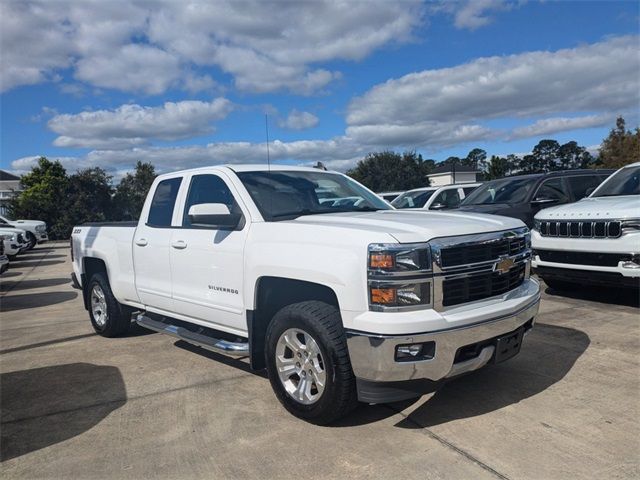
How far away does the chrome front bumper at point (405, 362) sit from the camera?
10.8 feet

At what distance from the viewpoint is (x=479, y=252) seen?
3684mm

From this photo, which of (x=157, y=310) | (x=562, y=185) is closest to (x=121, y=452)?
(x=157, y=310)

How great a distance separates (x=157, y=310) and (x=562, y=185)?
7.83 metres

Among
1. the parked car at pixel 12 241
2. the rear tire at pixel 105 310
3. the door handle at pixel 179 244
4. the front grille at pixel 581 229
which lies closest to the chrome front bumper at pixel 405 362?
the door handle at pixel 179 244

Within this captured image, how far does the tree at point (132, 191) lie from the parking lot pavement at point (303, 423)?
31.5 m

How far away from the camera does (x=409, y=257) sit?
3342 millimetres

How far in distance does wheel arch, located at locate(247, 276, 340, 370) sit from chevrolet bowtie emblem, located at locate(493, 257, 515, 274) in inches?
51.9

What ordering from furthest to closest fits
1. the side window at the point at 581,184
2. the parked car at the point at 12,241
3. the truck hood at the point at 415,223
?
the parked car at the point at 12,241, the side window at the point at 581,184, the truck hood at the point at 415,223

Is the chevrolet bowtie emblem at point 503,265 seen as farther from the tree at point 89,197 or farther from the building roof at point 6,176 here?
the building roof at point 6,176

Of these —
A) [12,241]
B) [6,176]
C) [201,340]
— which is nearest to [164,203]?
[201,340]

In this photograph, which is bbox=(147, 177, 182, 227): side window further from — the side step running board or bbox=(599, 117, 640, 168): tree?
bbox=(599, 117, 640, 168): tree

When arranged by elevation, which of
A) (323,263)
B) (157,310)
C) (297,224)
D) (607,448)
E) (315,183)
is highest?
(315,183)

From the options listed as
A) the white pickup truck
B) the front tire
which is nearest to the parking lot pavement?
the front tire

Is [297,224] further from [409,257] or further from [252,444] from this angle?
[252,444]
